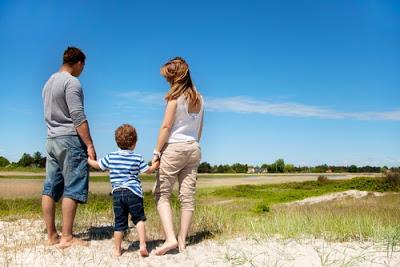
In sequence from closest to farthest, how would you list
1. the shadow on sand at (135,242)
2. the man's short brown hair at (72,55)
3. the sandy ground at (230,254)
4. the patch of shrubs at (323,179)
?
the sandy ground at (230,254) < the man's short brown hair at (72,55) < the shadow on sand at (135,242) < the patch of shrubs at (323,179)

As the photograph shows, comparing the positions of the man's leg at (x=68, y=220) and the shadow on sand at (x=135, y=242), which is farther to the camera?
the shadow on sand at (x=135, y=242)

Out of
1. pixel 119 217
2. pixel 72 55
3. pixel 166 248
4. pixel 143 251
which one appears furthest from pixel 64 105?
pixel 166 248

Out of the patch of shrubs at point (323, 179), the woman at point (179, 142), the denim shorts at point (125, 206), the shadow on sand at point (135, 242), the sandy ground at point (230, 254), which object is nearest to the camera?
the sandy ground at point (230, 254)

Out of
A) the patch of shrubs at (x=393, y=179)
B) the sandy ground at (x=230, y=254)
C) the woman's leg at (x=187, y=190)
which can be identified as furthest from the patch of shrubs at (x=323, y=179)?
the woman's leg at (x=187, y=190)

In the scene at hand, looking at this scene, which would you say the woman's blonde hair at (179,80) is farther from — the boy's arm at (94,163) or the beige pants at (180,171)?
the boy's arm at (94,163)

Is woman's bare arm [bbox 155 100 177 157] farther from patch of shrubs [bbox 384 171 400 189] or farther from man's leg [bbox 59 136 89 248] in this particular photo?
patch of shrubs [bbox 384 171 400 189]

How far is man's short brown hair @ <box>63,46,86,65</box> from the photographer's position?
566cm

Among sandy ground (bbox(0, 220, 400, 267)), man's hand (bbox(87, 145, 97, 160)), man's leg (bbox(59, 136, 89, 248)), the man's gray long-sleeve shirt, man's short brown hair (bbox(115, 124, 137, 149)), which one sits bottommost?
sandy ground (bbox(0, 220, 400, 267))

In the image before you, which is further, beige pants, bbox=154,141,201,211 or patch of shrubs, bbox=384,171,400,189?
patch of shrubs, bbox=384,171,400,189

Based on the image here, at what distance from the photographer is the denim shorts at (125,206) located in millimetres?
5242

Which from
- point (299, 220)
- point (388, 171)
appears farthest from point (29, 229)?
point (388, 171)

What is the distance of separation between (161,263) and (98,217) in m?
3.53

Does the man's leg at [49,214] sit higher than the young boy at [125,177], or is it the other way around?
the young boy at [125,177]

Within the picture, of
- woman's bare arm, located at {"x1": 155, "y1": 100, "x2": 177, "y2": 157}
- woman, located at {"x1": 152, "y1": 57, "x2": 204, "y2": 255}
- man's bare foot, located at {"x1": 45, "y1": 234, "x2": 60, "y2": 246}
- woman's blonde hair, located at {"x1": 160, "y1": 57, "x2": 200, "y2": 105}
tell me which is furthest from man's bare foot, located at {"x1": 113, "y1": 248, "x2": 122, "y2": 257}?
woman's blonde hair, located at {"x1": 160, "y1": 57, "x2": 200, "y2": 105}
